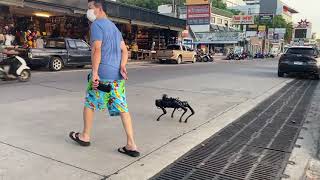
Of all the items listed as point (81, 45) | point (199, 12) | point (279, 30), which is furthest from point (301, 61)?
point (279, 30)

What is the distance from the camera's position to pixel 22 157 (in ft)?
14.4

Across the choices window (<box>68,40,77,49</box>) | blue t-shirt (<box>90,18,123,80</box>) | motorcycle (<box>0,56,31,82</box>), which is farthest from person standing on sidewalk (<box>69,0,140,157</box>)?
window (<box>68,40,77,49</box>)

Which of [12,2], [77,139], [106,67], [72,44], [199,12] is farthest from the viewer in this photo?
[199,12]

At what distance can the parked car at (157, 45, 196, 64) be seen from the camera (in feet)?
89.9

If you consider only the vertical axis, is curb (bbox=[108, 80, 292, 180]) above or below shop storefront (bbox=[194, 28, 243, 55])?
below

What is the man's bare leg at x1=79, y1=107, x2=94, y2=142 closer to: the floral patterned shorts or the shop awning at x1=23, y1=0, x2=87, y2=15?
the floral patterned shorts

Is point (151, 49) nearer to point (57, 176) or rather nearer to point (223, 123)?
point (223, 123)

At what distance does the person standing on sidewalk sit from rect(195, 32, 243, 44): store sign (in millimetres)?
55336

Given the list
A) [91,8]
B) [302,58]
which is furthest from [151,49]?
[91,8]

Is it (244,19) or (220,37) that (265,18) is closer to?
(244,19)

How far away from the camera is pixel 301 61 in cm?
1642

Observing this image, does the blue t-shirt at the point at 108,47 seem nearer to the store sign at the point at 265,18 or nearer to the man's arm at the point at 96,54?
the man's arm at the point at 96,54

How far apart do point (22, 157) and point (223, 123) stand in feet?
12.2

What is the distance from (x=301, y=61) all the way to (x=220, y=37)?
1715 inches
